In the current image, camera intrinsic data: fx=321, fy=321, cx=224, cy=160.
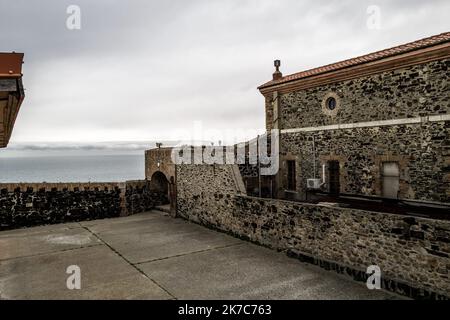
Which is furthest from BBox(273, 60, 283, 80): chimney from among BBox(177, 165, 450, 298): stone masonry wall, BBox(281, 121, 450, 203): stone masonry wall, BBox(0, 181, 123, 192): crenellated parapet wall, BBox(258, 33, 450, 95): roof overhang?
BBox(0, 181, 123, 192): crenellated parapet wall

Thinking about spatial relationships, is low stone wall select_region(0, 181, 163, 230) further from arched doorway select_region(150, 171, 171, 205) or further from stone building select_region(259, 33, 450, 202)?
stone building select_region(259, 33, 450, 202)

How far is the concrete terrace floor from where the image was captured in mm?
6766

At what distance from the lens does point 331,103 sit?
Result: 1291 cm

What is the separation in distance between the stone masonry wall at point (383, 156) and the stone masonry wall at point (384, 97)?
0.47 m

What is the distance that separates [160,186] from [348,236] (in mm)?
12510

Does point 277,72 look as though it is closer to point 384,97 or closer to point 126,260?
point 384,97

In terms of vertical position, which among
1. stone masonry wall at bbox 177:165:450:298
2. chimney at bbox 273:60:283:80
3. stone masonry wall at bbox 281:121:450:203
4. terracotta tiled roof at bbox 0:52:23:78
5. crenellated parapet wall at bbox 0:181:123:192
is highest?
chimney at bbox 273:60:283:80

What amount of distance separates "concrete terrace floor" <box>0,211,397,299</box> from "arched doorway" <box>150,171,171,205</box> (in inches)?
221

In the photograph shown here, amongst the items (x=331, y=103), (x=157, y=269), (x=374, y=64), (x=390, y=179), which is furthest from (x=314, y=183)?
(x=157, y=269)

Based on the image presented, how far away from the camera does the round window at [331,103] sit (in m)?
12.8

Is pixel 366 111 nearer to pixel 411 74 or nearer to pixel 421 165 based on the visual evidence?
pixel 411 74

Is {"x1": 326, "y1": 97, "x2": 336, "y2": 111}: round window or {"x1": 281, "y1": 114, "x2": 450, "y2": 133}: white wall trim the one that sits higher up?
A: {"x1": 326, "y1": 97, "x2": 336, "y2": 111}: round window

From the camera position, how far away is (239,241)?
10.9m
